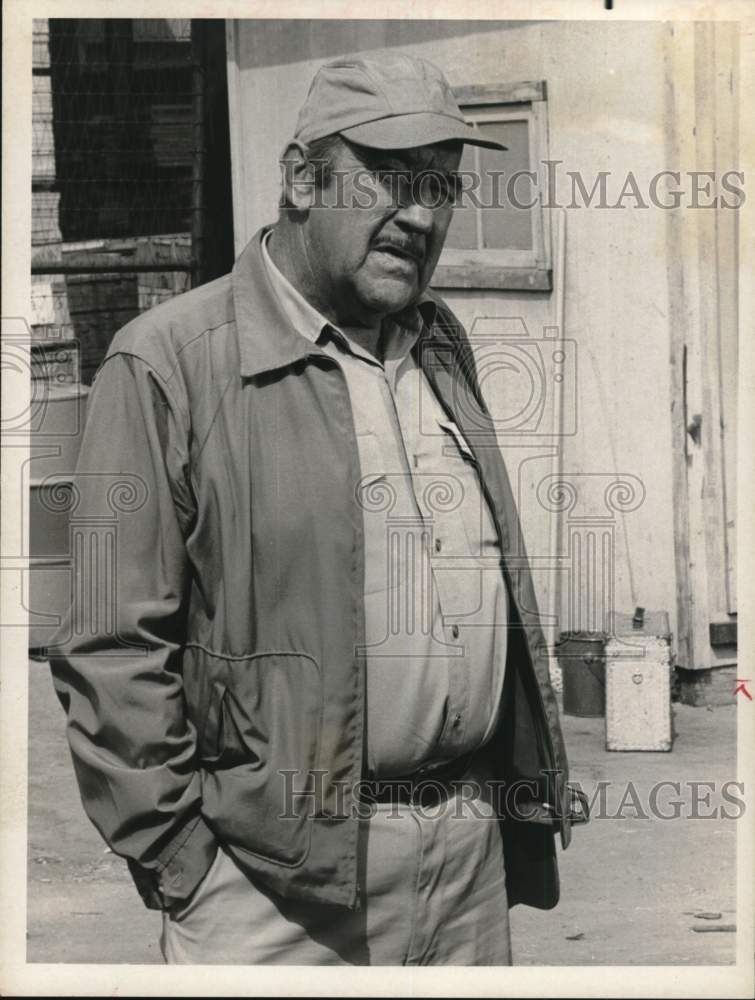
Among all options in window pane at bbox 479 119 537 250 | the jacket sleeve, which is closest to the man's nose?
the jacket sleeve

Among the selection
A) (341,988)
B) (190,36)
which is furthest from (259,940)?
(190,36)

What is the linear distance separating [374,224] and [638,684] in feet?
5.69

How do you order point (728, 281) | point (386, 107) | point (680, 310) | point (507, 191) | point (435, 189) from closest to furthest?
point (386, 107), point (435, 189), point (507, 191), point (728, 281), point (680, 310)

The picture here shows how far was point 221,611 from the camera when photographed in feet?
9.87

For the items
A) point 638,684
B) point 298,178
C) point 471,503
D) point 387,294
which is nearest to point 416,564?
point 471,503

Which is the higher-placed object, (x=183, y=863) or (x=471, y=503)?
(x=471, y=503)

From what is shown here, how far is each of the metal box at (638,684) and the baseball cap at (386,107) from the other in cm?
151

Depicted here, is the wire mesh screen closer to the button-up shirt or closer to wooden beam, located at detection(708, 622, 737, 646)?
the button-up shirt

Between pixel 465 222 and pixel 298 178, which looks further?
pixel 465 222

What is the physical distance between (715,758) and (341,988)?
43.8 inches

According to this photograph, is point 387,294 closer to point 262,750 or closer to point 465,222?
point 262,750

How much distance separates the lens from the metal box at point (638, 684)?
4102mm

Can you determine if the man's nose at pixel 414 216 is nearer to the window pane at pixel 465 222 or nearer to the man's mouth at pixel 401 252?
the man's mouth at pixel 401 252

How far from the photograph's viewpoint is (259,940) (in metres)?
3.10
